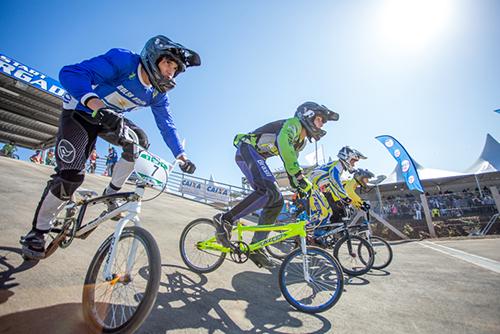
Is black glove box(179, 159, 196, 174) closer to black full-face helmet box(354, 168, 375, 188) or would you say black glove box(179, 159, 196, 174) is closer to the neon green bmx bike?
the neon green bmx bike

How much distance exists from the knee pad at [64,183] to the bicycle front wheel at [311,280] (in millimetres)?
2323

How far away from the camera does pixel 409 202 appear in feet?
43.6

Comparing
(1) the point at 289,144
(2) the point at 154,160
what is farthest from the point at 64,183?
(1) the point at 289,144

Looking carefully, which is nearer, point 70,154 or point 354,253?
point 70,154

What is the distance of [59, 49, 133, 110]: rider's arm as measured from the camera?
1794 mm

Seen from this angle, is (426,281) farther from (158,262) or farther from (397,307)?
(158,262)

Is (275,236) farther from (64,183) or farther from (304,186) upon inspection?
(64,183)

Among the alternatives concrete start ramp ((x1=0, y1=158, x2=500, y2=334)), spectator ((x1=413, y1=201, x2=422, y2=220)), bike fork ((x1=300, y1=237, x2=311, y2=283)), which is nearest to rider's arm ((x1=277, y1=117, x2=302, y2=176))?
bike fork ((x1=300, y1=237, x2=311, y2=283))

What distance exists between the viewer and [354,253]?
4.46 metres

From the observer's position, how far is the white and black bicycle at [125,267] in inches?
57.2

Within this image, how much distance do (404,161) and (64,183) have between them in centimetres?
1338

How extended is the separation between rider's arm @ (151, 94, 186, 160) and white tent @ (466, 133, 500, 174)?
26.1 meters

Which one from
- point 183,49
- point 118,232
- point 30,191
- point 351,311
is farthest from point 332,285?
point 30,191

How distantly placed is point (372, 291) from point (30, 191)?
24.6 feet
